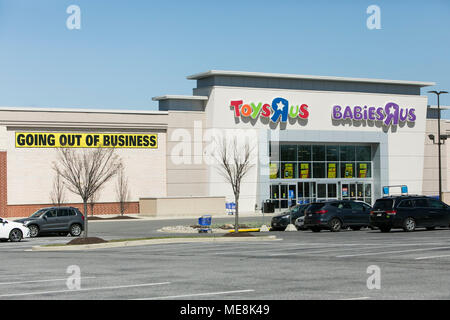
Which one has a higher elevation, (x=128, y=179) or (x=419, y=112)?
(x=419, y=112)

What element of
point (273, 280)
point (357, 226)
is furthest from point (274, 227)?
point (273, 280)

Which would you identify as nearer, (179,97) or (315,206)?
(315,206)

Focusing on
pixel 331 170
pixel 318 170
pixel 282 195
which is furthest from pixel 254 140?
pixel 331 170

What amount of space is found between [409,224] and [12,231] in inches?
720

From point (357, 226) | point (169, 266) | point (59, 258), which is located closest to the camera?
point (169, 266)

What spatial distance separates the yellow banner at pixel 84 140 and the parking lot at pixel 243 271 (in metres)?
28.9

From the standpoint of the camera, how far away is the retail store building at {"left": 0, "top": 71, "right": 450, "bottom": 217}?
56.4 meters

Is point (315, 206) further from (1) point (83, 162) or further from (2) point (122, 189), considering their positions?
(2) point (122, 189)

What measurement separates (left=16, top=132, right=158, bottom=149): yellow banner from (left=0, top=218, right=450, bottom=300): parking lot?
2889 cm

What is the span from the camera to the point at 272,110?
6394 centimetres

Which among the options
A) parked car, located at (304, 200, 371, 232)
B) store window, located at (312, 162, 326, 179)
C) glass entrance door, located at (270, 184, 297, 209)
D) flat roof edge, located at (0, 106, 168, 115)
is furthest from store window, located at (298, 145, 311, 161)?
parked car, located at (304, 200, 371, 232)

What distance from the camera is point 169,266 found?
19.4 meters
